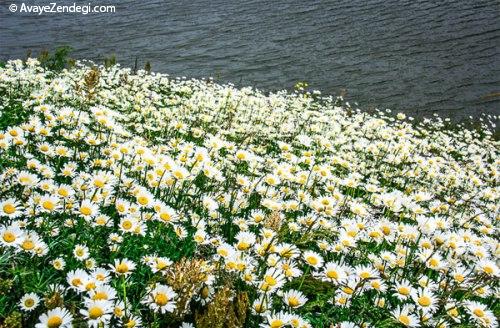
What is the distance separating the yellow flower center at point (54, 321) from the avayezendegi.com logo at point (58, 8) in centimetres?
2593

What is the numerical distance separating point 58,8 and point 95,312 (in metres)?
27.3

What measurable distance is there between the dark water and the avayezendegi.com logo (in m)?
0.74

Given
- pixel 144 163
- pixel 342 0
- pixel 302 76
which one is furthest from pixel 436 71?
pixel 144 163

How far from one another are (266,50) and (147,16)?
27.9ft

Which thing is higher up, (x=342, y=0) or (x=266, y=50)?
(x=342, y=0)

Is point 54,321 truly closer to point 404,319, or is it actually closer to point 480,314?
point 404,319

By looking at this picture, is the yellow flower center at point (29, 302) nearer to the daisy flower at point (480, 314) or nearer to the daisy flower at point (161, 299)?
the daisy flower at point (161, 299)

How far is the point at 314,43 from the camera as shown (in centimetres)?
2231

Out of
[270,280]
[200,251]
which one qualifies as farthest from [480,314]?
[200,251]

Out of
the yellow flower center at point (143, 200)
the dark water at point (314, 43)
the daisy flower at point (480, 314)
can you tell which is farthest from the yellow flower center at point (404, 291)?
the dark water at point (314, 43)

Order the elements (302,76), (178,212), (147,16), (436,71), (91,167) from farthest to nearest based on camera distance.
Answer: (147,16), (436,71), (302,76), (91,167), (178,212)

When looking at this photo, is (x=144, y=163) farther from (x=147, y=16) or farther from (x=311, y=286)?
(x=147, y=16)

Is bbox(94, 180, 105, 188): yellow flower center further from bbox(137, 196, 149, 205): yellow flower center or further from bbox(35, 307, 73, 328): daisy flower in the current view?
bbox(35, 307, 73, 328): daisy flower

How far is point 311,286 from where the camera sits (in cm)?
282
